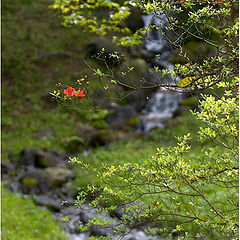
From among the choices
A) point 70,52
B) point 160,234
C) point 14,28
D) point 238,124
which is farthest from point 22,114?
point 238,124

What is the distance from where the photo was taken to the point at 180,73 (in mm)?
2312

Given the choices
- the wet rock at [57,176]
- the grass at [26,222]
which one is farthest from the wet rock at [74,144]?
the grass at [26,222]

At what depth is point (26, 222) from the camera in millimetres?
5516

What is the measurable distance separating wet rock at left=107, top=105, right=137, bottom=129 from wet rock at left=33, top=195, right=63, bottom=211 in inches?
116

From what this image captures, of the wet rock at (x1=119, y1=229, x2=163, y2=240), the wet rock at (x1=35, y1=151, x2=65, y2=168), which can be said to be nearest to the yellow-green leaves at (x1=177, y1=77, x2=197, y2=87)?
the wet rock at (x1=119, y1=229, x2=163, y2=240)

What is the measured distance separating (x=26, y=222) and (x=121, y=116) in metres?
4.18

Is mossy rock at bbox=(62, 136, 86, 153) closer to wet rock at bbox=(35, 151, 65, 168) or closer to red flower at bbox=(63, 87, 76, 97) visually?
wet rock at bbox=(35, 151, 65, 168)

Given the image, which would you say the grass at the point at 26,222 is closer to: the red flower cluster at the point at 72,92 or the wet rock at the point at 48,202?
the wet rock at the point at 48,202

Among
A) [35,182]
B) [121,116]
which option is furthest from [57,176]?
[121,116]

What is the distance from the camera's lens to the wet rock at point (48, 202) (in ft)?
19.5

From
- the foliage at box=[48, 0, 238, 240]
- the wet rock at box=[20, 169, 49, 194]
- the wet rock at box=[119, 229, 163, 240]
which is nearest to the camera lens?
the foliage at box=[48, 0, 238, 240]

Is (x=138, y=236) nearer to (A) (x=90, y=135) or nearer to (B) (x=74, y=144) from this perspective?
(B) (x=74, y=144)

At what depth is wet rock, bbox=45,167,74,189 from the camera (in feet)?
22.0

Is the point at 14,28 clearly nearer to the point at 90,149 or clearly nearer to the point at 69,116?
the point at 69,116
